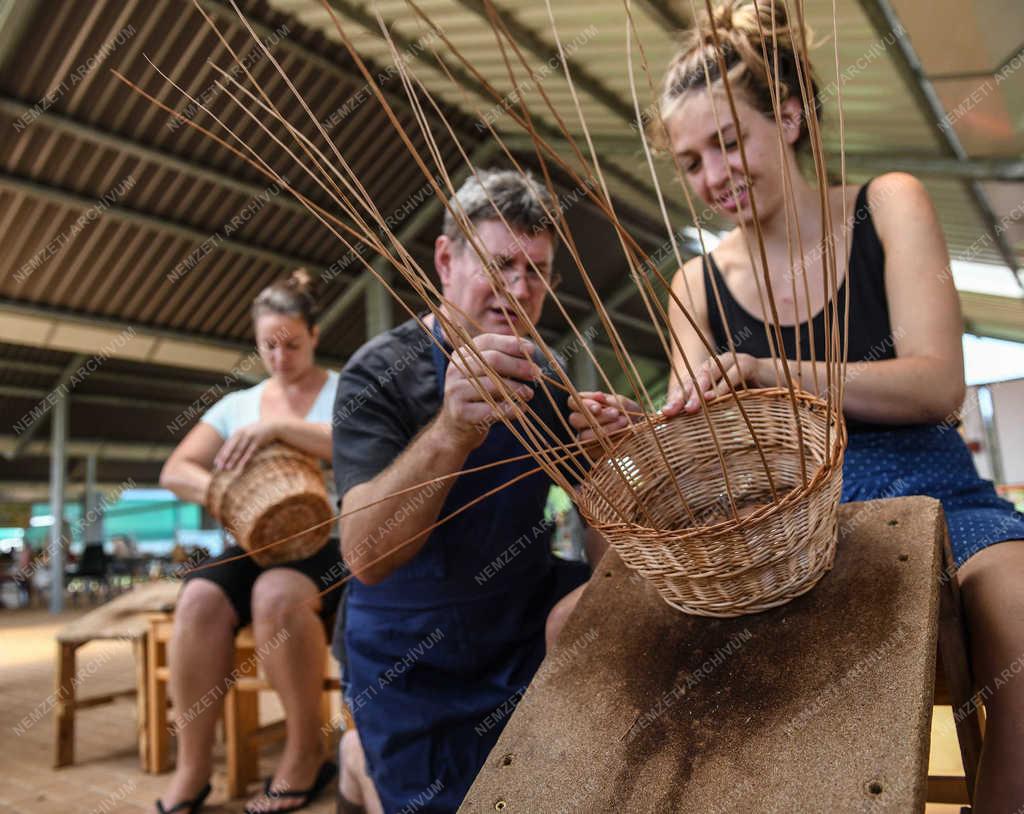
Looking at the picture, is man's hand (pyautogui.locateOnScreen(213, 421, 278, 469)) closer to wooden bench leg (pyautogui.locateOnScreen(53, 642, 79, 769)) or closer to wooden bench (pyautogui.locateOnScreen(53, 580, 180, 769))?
wooden bench (pyautogui.locateOnScreen(53, 580, 180, 769))

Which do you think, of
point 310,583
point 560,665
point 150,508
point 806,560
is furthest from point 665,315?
point 150,508

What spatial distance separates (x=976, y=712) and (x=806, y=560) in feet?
1.38

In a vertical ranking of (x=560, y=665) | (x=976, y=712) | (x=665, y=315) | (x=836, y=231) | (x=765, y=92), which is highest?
(x=765, y=92)

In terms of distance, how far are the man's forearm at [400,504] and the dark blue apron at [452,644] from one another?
Answer: 0.39 ft

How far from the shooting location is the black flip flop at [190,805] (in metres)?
2.15

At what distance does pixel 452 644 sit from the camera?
1346 mm

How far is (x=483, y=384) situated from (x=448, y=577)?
1.77 feet

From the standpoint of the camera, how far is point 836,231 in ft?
4.36

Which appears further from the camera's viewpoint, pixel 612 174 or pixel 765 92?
pixel 612 174

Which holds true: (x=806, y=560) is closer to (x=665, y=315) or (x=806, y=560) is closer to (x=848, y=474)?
(x=665, y=315)

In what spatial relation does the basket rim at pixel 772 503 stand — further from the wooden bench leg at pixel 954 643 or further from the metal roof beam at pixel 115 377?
the metal roof beam at pixel 115 377

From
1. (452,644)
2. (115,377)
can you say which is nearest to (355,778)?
(452,644)

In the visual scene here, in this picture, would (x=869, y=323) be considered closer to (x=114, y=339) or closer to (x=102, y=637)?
(x=102, y=637)

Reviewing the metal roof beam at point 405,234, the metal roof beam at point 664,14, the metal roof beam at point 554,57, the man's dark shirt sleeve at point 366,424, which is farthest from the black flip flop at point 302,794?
the metal roof beam at point 405,234
